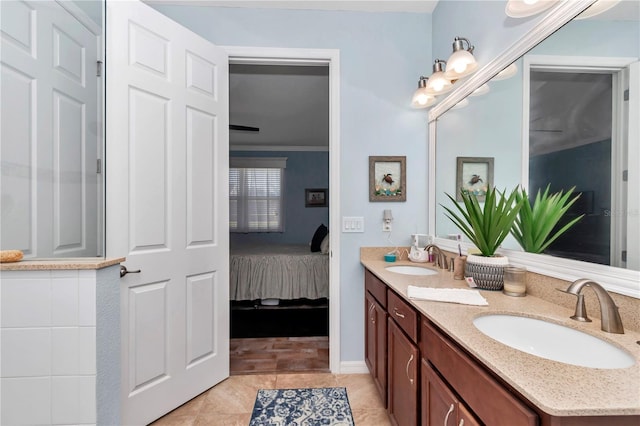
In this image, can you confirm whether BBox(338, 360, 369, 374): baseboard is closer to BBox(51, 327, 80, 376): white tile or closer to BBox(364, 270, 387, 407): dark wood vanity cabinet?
BBox(364, 270, 387, 407): dark wood vanity cabinet

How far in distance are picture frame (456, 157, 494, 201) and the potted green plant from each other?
11 cm

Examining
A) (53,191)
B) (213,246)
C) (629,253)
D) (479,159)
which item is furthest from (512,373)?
(53,191)

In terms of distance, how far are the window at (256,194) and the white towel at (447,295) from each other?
15.8 feet

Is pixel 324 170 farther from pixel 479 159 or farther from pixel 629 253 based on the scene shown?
pixel 629 253

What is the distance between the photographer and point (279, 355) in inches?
97.0

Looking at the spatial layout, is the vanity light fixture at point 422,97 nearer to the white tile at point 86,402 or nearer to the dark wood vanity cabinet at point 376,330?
the dark wood vanity cabinet at point 376,330

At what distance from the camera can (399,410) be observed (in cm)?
140

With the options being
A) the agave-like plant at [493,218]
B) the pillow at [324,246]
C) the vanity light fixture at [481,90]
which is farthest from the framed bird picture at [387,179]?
the pillow at [324,246]

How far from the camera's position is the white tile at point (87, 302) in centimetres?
114

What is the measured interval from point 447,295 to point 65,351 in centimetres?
156

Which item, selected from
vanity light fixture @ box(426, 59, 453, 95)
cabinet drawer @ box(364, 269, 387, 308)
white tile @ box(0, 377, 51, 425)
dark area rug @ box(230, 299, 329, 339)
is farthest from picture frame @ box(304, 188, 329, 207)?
white tile @ box(0, 377, 51, 425)

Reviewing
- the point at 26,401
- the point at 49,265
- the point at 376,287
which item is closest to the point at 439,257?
the point at 376,287

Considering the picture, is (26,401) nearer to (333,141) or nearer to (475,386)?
(475,386)

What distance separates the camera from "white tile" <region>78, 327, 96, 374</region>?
1141 mm
